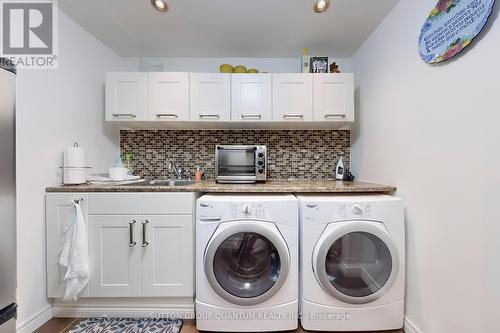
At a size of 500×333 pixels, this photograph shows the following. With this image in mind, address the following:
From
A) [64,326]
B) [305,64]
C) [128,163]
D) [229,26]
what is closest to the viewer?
[64,326]

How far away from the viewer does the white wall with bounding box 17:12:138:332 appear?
1382mm

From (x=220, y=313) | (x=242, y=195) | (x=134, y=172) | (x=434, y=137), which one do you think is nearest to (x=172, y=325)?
(x=220, y=313)

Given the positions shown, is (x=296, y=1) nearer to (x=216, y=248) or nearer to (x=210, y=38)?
(x=210, y=38)

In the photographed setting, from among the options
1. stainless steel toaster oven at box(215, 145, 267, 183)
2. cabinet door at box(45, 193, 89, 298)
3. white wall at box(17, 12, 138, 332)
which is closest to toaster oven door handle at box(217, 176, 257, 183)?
stainless steel toaster oven at box(215, 145, 267, 183)

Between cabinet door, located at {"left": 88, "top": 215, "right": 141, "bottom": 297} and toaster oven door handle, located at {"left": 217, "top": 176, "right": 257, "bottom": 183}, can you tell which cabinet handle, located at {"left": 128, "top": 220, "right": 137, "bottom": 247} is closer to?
cabinet door, located at {"left": 88, "top": 215, "right": 141, "bottom": 297}

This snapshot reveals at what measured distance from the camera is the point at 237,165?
1.91 meters

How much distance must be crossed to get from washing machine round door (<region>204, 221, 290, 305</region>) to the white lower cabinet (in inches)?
10.4

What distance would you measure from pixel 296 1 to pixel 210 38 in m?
0.81

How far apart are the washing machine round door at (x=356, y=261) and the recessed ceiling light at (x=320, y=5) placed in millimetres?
1514

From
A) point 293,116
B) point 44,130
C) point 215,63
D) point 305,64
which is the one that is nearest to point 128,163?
point 44,130

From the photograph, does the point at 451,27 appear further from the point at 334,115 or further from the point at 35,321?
the point at 35,321

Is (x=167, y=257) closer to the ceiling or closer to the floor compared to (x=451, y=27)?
closer to the floor

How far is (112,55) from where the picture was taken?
7.14 feet

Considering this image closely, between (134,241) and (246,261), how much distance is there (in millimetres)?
807
